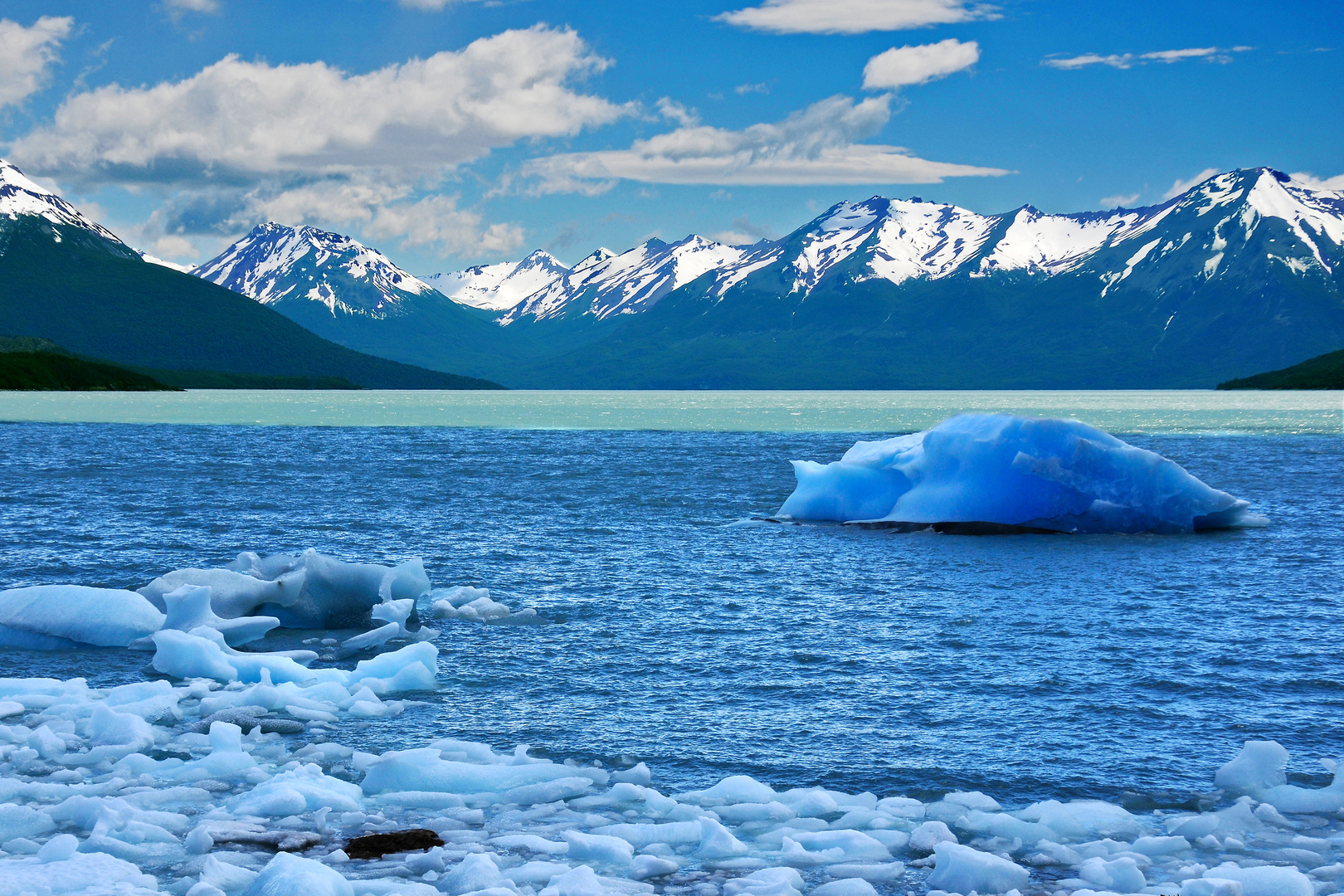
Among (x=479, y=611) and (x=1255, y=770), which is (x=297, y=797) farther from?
(x=1255, y=770)

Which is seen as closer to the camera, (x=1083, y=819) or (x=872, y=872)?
(x=872, y=872)

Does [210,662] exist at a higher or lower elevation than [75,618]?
lower

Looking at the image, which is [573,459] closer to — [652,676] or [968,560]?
[968,560]

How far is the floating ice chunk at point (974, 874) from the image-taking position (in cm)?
792

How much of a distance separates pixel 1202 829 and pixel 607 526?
2018 centimetres

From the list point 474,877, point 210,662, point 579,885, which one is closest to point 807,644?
point 210,662

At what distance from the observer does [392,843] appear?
867 centimetres

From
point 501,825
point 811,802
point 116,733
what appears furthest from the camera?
point 116,733

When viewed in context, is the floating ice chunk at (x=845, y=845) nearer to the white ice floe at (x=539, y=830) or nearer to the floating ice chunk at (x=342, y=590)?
the white ice floe at (x=539, y=830)

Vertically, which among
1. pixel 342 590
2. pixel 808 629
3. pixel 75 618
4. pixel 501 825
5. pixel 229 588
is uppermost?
pixel 229 588

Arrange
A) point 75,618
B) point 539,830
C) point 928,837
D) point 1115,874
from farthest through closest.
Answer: point 75,618 < point 539,830 < point 928,837 < point 1115,874

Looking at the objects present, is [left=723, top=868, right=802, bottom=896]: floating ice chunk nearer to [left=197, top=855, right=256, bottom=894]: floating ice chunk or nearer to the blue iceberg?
[left=197, top=855, right=256, bottom=894]: floating ice chunk

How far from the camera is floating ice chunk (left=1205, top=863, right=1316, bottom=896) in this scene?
25.3ft

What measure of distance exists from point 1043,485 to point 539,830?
66.3 ft
